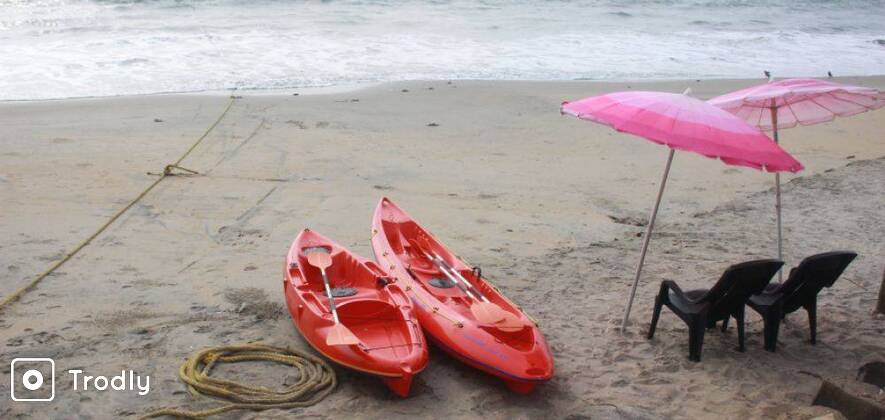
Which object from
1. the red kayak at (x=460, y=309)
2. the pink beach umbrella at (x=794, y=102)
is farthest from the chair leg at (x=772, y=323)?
the red kayak at (x=460, y=309)

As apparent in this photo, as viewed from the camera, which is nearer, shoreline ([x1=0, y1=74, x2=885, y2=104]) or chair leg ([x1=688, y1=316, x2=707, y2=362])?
chair leg ([x1=688, y1=316, x2=707, y2=362])

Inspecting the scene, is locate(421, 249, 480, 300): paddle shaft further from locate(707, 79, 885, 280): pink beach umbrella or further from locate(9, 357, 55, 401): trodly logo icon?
locate(9, 357, 55, 401): trodly logo icon

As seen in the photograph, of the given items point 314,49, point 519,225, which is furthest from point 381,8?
point 519,225

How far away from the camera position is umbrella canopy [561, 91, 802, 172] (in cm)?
467

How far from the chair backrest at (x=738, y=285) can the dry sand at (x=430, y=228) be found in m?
0.34

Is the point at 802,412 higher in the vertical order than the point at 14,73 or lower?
higher

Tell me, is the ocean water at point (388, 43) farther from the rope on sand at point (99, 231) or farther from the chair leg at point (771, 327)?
the chair leg at point (771, 327)

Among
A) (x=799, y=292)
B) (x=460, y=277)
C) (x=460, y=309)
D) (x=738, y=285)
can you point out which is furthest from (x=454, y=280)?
(x=799, y=292)

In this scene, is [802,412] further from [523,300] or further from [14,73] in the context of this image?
[14,73]

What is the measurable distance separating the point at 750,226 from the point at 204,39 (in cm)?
1221

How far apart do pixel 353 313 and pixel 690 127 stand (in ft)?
7.48

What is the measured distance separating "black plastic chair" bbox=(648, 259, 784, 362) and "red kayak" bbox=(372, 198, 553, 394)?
0.85 m

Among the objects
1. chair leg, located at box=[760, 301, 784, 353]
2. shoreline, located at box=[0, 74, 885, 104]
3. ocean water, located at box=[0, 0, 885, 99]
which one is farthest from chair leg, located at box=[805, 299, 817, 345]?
ocean water, located at box=[0, 0, 885, 99]

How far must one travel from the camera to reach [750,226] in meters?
8.00
